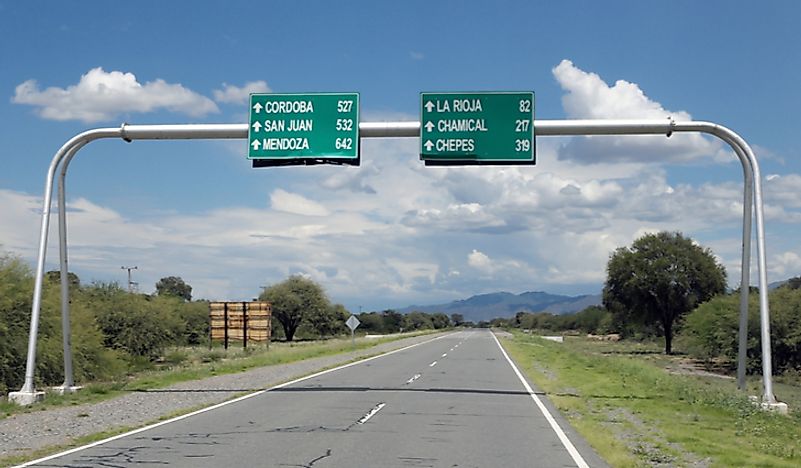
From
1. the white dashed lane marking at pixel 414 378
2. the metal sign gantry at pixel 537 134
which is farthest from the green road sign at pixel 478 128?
the white dashed lane marking at pixel 414 378

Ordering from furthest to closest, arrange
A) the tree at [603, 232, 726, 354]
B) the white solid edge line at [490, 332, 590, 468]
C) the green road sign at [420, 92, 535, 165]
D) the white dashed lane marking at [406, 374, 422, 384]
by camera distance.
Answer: the tree at [603, 232, 726, 354]
the white dashed lane marking at [406, 374, 422, 384]
the green road sign at [420, 92, 535, 165]
the white solid edge line at [490, 332, 590, 468]

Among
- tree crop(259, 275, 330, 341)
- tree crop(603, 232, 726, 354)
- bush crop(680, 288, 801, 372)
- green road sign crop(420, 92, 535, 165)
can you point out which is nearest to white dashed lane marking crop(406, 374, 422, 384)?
green road sign crop(420, 92, 535, 165)

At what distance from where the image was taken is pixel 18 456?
1083 centimetres

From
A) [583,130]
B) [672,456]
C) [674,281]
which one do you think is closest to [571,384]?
[583,130]

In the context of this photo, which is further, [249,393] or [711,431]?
[249,393]

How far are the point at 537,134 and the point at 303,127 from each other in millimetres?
5475

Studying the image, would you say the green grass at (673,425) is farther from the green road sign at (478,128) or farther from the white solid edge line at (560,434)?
the green road sign at (478,128)

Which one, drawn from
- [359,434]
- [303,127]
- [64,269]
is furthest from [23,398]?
[359,434]

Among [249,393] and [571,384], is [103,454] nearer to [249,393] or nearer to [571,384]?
[249,393]

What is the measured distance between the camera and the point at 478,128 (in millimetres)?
19391

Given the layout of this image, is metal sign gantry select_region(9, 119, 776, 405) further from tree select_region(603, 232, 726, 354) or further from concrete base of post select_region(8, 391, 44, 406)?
tree select_region(603, 232, 726, 354)

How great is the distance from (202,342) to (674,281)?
135 feet

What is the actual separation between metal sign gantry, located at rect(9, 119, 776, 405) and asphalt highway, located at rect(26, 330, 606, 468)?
4.78 m

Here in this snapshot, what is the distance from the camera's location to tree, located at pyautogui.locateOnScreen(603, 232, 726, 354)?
5438cm
